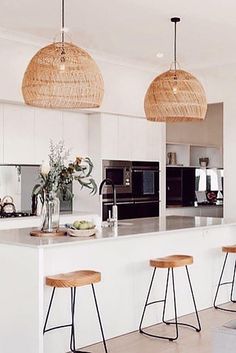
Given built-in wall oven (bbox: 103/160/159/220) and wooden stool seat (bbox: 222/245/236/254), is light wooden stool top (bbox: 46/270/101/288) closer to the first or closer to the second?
wooden stool seat (bbox: 222/245/236/254)

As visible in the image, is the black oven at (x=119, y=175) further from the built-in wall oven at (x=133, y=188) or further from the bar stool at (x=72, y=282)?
the bar stool at (x=72, y=282)

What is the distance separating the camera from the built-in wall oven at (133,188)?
305 inches

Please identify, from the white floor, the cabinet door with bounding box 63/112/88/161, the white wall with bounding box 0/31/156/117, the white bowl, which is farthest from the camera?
the cabinet door with bounding box 63/112/88/161

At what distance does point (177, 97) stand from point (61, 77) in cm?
141

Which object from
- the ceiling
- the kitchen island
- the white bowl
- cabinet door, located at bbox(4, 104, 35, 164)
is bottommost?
the kitchen island

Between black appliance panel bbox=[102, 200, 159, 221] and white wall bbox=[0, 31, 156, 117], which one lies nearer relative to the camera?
white wall bbox=[0, 31, 156, 117]

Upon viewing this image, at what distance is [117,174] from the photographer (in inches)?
309

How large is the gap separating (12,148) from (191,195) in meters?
3.71

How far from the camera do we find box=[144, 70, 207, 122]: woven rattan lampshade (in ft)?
17.4

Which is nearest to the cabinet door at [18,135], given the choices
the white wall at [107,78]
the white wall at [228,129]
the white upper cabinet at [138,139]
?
the white wall at [107,78]

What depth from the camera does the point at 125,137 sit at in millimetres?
7961

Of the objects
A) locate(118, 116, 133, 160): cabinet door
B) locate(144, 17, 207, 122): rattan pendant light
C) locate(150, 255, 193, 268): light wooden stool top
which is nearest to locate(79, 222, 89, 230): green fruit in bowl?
locate(150, 255, 193, 268): light wooden stool top

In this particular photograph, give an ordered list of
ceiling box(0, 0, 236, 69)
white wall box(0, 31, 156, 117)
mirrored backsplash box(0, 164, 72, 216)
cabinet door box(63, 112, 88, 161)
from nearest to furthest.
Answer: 1. ceiling box(0, 0, 236, 69)
2. white wall box(0, 31, 156, 117)
3. mirrored backsplash box(0, 164, 72, 216)
4. cabinet door box(63, 112, 88, 161)

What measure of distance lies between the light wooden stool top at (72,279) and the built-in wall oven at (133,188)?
3373mm
